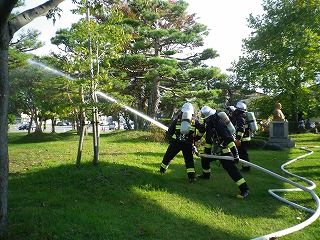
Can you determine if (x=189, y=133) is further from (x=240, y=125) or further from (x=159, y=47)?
(x=159, y=47)

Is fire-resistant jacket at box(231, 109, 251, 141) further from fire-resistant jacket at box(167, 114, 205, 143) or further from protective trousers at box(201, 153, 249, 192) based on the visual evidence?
protective trousers at box(201, 153, 249, 192)

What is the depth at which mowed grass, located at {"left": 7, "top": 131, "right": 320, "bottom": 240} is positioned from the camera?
12.5 ft

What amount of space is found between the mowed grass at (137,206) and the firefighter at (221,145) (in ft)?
1.16

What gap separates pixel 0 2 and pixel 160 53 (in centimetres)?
1666

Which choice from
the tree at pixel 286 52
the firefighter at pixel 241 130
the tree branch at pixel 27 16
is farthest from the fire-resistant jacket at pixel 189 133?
the tree at pixel 286 52

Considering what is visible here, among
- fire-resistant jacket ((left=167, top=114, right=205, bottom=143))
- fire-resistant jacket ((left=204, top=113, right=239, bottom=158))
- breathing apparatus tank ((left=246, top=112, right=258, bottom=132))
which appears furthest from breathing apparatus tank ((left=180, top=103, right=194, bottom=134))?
breathing apparatus tank ((left=246, top=112, right=258, bottom=132))

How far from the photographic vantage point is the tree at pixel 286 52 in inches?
430

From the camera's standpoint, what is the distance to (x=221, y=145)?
246 inches

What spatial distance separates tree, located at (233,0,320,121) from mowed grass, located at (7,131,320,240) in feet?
22.0

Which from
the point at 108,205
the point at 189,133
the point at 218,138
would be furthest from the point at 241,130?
the point at 108,205

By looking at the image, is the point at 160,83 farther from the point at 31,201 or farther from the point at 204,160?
the point at 31,201

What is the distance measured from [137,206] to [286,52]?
1290 cm

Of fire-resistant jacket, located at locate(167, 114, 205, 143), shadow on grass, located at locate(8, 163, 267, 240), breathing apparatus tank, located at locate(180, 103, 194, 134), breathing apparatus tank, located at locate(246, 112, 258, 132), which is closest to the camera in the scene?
shadow on grass, located at locate(8, 163, 267, 240)

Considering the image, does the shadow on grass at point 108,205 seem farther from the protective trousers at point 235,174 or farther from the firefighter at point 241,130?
the firefighter at point 241,130
